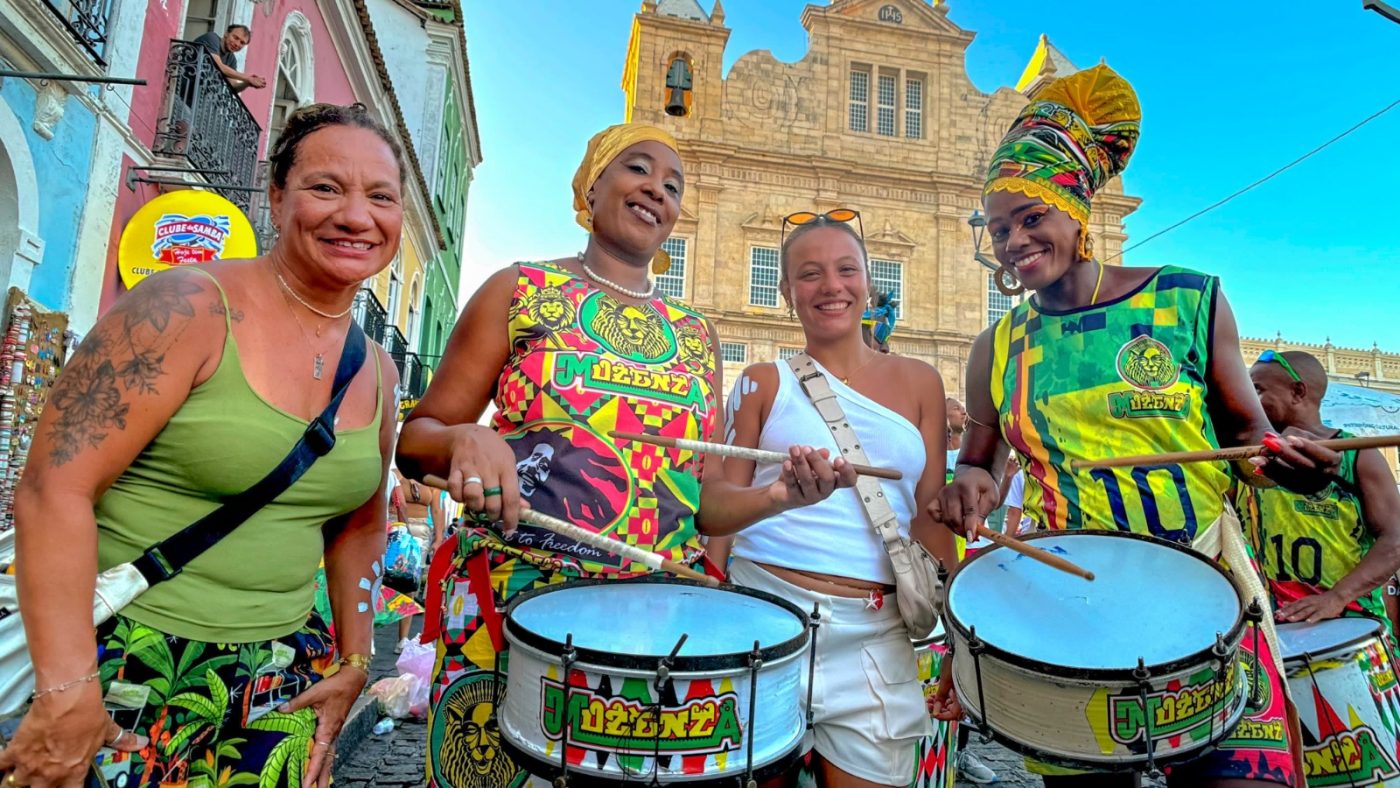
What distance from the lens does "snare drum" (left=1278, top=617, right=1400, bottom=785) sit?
2.45 meters

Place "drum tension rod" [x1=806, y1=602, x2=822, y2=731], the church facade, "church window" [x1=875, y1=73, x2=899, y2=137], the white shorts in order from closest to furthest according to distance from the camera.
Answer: "drum tension rod" [x1=806, y1=602, x2=822, y2=731] → the white shorts → the church facade → "church window" [x1=875, y1=73, x2=899, y2=137]

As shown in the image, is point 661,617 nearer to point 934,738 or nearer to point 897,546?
point 897,546

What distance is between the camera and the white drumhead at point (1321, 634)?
2.54 meters

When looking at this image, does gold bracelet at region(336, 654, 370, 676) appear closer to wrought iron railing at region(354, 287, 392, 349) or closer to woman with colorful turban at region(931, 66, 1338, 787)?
woman with colorful turban at region(931, 66, 1338, 787)

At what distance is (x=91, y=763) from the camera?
4.29 ft

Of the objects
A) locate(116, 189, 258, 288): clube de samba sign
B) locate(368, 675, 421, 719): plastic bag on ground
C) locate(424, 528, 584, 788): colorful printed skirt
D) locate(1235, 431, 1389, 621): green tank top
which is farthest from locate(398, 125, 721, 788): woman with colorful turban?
locate(116, 189, 258, 288): clube de samba sign

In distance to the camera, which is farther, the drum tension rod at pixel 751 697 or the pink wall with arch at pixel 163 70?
the pink wall with arch at pixel 163 70

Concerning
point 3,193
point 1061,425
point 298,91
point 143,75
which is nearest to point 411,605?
point 3,193

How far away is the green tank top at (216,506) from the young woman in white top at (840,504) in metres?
1.01

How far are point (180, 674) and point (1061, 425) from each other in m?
2.16

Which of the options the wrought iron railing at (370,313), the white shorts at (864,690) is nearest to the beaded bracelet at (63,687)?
the white shorts at (864,690)

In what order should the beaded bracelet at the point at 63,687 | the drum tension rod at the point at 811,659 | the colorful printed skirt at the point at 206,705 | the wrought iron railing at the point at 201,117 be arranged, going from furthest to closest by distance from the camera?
1. the wrought iron railing at the point at 201,117
2. the drum tension rod at the point at 811,659
3. the colorful printed skirt at the point at 206,705
4. the beaded bracelet at the point at 63,687

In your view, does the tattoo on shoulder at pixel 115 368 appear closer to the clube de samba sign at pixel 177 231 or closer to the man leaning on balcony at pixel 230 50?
the clube de samba sign at pixel 177 231

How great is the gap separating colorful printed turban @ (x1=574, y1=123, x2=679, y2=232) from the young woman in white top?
1.94 feet
